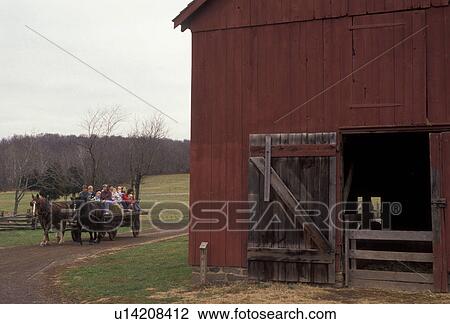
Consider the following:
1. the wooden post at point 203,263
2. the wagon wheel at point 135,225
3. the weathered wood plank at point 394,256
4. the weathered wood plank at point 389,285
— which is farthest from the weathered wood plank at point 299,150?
the wagon wheel at point 135,225

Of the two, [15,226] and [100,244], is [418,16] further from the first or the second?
[15,226]

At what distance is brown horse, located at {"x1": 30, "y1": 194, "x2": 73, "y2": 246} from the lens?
61.2 feet

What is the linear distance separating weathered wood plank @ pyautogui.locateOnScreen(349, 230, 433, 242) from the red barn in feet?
0.08

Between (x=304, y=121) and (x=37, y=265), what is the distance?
27.5 ft

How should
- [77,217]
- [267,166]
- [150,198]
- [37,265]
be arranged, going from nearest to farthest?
[267,166]
[37,265]
[77,217]
[150,198]

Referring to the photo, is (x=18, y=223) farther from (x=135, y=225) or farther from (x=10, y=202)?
(x=10, y=202)

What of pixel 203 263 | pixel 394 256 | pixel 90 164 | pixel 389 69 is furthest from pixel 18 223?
pixel 389 69

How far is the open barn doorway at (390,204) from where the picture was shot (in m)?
9.81

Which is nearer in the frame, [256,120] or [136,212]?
[256,120]

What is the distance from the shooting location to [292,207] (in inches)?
400

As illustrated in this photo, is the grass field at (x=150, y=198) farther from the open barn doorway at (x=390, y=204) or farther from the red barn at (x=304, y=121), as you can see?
the open barn doorway at (x=390, y=204)
